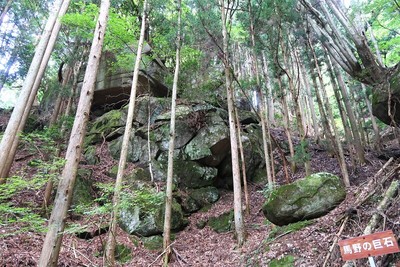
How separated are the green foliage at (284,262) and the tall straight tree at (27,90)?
660cm

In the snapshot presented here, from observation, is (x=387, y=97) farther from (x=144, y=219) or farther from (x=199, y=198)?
(x=144, y=219)

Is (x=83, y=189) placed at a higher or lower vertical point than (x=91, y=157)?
lower

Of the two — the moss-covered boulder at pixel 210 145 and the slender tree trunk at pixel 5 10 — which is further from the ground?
the slender tree trunk at pixel 5 10

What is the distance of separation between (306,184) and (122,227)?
611 cm

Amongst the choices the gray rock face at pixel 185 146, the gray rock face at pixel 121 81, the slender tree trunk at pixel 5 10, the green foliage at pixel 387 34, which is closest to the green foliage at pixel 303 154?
the gray rock face at pixel 185 146

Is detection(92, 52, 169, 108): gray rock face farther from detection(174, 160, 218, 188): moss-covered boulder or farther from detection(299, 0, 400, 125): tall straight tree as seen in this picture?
detection(299, 0, 400, 125): tall straight tree

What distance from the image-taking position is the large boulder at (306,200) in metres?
6.39

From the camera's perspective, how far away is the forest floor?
493 centimetres

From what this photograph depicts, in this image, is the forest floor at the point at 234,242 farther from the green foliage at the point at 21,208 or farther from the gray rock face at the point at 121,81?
the gray rock face at the point at 121,81

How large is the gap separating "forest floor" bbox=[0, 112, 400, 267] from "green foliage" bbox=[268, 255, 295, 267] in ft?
0.26

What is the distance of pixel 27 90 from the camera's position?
808 cm

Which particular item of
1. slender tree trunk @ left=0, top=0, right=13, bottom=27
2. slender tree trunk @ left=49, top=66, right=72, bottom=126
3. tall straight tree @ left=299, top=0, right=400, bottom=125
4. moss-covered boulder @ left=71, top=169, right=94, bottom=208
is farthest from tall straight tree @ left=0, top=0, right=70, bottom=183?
tall straight tree @ left=299, top=0, right=400, bottom=125

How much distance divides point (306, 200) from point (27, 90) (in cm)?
863

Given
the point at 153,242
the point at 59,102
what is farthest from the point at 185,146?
the point at 59,102
